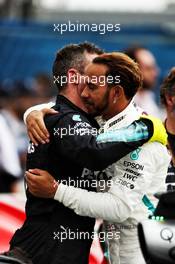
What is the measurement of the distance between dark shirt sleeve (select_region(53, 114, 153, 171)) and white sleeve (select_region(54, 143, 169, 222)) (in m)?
0.11

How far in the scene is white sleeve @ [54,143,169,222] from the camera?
5082 mm

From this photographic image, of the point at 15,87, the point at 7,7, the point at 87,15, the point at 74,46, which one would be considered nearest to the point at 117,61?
the point at 74,46

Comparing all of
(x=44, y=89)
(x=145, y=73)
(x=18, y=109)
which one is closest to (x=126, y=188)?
(x=145, y=73)

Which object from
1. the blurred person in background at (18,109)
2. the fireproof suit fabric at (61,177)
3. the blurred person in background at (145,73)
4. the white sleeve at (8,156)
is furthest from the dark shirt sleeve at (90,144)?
the blurred person in background at (18,109)

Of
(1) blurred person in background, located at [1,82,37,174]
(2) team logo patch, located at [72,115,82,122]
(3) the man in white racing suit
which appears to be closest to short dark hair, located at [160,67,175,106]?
(3) the man in white racing suit

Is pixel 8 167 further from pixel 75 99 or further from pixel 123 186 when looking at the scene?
pixel 123 186

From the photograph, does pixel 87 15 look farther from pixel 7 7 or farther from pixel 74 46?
pixel 74 46

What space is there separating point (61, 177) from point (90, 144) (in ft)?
1.02

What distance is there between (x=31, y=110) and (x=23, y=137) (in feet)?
27.5

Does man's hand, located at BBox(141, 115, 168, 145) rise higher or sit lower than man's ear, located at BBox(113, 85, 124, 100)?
lower

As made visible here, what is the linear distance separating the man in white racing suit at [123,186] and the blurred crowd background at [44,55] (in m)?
3.62

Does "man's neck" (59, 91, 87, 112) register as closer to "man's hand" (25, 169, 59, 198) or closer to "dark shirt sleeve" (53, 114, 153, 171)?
"dark shirt sleeve" (53, 114, 153, 171)

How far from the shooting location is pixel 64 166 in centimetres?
518

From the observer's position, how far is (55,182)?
514cm
